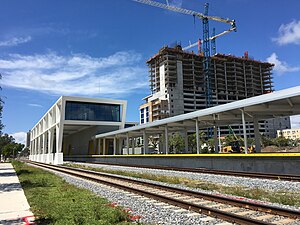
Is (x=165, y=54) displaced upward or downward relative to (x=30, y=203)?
upward

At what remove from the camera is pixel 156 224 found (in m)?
6.57

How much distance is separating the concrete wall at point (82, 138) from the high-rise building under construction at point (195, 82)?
58.2m

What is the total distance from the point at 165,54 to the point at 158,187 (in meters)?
135

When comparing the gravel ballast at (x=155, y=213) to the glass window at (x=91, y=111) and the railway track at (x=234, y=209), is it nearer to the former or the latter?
the railway track at (x=234, y=209)

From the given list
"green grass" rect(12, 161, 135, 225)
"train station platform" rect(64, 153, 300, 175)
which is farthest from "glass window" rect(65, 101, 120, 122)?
"green grass" rect(12, 161, 135, 225)

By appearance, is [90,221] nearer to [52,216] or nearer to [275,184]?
[52,216]

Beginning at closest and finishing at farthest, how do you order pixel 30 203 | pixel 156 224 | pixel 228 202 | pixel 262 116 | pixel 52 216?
pixel 156 224 → pixel 52 216 → pixel 228 202 → pixel 30 203 → pixel 262 116

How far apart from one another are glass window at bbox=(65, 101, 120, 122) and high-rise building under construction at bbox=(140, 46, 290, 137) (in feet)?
237

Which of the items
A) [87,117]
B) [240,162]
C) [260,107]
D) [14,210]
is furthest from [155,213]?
[87,117]

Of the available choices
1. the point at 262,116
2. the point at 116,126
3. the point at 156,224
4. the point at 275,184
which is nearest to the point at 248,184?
the point at 275,184

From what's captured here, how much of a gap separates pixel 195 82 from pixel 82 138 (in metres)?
94.1

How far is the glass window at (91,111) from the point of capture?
2053 inches

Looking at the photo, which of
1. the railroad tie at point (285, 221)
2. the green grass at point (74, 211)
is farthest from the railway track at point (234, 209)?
the green grass at point (74, 211)

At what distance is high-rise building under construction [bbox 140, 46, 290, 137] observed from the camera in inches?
5310
